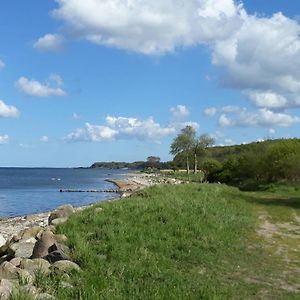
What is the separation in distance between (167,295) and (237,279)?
2960 millimetres

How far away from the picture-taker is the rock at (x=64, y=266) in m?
11.3

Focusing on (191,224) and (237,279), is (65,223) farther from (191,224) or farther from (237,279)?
(237,279)

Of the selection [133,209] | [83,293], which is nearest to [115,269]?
[83,293]

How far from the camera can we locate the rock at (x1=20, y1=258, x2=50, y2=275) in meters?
11.2

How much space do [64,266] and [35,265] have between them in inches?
35.3

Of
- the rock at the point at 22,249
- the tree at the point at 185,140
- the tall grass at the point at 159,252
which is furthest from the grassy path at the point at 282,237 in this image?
the tree at the point at 185,140

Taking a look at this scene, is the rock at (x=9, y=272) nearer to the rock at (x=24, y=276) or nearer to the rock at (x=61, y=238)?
the rock at (x=24, y=276)

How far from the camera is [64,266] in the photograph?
11398 millimetres

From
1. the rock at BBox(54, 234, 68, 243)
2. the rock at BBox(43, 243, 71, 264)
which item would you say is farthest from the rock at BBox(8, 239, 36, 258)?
the rock at BBox(43, 243, 71, 264)

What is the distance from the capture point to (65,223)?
17.2 metres

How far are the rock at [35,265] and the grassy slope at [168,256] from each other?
32.1 inches

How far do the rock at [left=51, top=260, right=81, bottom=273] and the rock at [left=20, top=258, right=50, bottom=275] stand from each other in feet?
0.71

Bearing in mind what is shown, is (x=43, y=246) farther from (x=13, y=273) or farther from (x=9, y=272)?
(x=13, y=273)

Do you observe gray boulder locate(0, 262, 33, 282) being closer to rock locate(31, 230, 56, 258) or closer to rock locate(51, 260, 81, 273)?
rock locate(51, 260, 81, 273)
